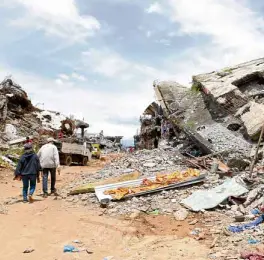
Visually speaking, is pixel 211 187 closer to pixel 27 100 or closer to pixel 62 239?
pixel 62 239

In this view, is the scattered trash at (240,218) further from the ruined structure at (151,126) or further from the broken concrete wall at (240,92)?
the ruined structure at (151,126)

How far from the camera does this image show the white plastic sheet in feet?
26.5

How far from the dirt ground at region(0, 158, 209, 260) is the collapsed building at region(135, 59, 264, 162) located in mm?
8169

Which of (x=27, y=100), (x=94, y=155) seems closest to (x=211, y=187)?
(x=94, y=155)

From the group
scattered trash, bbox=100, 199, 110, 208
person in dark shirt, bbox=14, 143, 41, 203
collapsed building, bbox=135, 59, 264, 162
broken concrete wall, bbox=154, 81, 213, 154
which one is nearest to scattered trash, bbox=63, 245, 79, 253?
scattered trash, bbox=100, 199, 110, 208

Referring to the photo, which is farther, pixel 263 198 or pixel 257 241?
pixel 263 198

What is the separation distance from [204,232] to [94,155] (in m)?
23.8

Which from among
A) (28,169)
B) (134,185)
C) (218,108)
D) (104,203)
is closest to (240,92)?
(218,108)

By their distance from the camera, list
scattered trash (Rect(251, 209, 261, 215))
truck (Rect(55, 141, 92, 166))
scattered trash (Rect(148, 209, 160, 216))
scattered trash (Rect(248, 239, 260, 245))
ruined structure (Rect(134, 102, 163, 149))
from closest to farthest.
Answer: scattered trash (Rect(248, 239, 260, 245)) → scattered trash (Rect(251, 209, 261, 215)) → scattered trash (Rect(148, 209, 160, 216)) → truck (Rect(55, 141, 92, 166)) → ruined structure (Rect(134, 102, 163, 149))

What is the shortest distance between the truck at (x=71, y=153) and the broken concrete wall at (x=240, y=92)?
789cm

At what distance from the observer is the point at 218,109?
20.2m

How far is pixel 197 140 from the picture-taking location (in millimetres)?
16766

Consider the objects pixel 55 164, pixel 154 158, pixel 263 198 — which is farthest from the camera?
pixel 154 158

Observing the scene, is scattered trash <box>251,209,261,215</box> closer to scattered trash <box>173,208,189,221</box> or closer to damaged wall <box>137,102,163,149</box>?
scattered trash <box>173,208,189,221</box>
